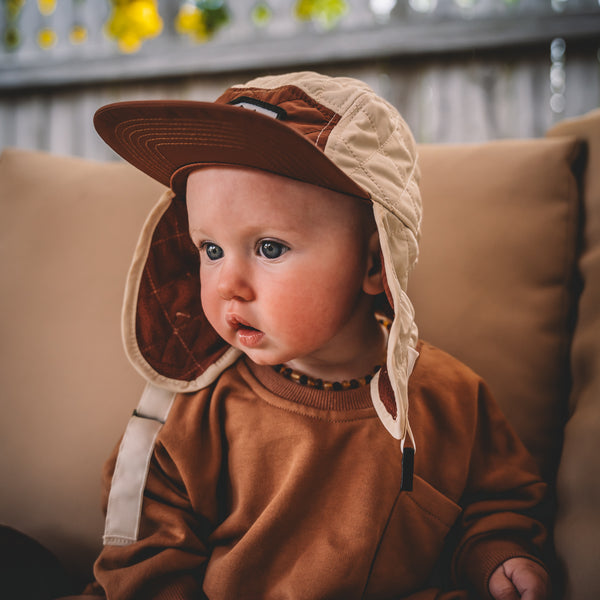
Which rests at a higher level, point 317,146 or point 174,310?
point 317,146

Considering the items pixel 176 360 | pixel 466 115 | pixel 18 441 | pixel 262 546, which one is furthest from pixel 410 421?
pixel 466 115

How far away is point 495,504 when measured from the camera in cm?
71

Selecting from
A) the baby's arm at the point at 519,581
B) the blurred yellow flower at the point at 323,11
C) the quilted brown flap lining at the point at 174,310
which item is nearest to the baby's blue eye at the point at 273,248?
the quilted brown flap lining at the point at 174,310

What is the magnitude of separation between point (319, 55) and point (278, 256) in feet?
3.94

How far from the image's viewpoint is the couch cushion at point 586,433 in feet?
1.93

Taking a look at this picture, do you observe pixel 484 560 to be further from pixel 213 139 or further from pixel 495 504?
pixel 213 139

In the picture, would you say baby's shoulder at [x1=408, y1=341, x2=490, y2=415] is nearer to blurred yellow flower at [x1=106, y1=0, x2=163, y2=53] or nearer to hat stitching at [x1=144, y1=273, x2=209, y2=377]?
hat stitching at [x1=144, y1=273, x2=209, y2=377]

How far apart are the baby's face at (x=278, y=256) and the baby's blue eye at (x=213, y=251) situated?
12 millimetres

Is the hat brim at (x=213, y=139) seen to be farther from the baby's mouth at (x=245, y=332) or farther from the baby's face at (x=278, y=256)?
the baby's mouth at (x=245, y=332)

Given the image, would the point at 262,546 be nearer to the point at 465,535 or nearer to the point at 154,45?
the point at 465,535

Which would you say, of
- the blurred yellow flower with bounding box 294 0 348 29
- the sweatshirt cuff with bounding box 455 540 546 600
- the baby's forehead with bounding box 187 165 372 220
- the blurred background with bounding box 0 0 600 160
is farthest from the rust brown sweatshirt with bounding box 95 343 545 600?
the blurred yellow flower with bounding box 294 0 348 29

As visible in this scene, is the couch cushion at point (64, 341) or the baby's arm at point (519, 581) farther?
the couch cushion at point (64, 341)

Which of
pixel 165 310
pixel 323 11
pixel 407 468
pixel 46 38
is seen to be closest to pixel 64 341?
pixel 165 310

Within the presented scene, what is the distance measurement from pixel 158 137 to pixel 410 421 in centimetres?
49
